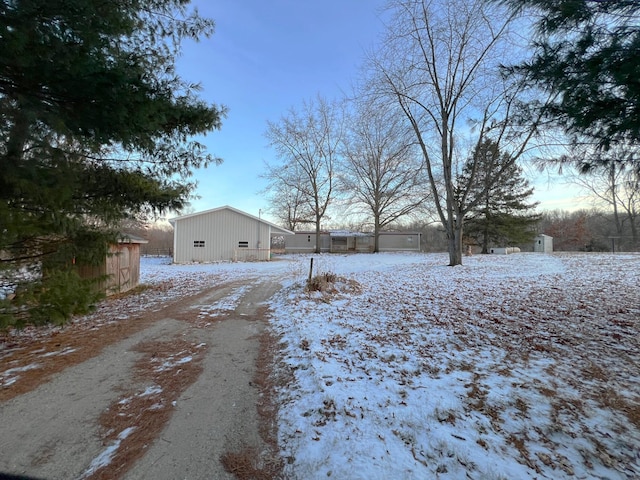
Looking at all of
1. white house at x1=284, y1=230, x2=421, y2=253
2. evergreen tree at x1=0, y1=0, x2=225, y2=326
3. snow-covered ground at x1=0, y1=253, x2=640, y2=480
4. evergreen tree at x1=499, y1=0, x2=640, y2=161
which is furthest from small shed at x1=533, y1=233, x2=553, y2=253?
evergreen tree at x1=0, y1=0, x2=225, y2=326

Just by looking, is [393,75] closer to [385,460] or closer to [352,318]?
[352,318]

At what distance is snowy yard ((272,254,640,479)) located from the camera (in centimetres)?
216

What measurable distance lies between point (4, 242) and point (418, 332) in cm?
537

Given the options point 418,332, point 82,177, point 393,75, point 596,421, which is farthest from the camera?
point 393,75

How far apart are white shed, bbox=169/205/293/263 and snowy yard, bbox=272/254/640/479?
63.3 feet

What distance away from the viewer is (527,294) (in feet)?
24.7

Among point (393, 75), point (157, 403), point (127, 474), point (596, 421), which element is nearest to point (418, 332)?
point (596, 421)

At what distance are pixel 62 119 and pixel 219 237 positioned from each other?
70.4 feet

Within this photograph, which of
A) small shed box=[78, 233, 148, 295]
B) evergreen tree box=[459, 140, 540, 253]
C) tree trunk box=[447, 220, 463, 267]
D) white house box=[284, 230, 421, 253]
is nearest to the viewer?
small shed box=[78, 233, 148, 295]

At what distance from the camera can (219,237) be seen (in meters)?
24.3

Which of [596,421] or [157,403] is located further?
[157,403]

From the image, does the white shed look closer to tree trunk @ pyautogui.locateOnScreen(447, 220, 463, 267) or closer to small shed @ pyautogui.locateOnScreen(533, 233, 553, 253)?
tree trunk @ pyautogui.locateOnScreen(447, 220, 463, 267)

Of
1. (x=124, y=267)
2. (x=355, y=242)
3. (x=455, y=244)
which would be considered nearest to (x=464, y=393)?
(x=124, y=267)

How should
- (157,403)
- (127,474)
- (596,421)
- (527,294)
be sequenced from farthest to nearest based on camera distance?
(527,294), (157,403), (596,421), (127,474)
